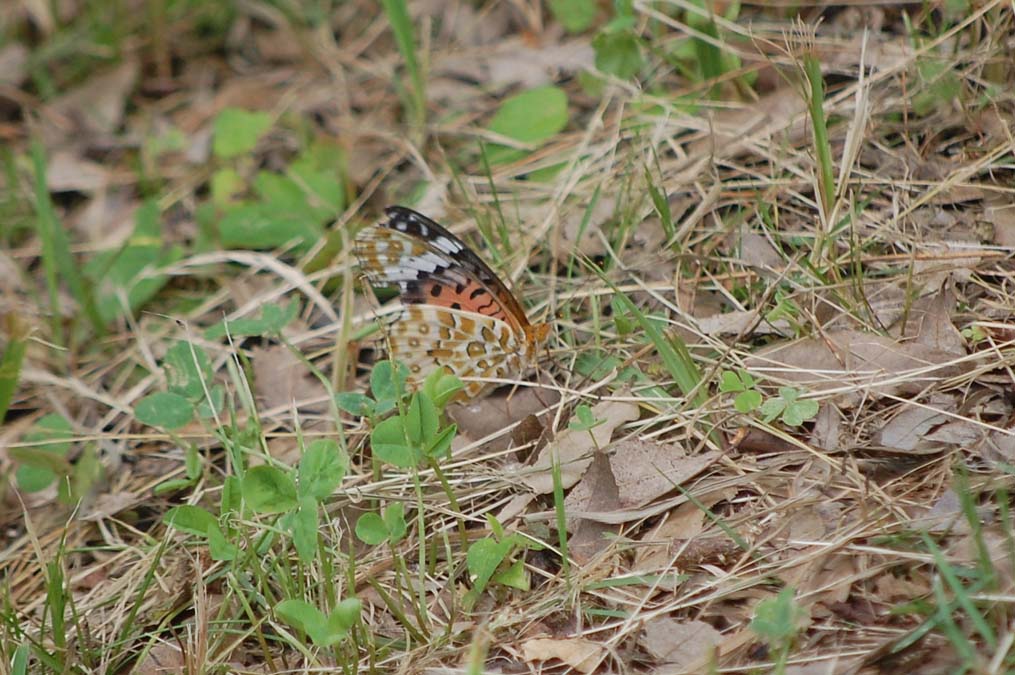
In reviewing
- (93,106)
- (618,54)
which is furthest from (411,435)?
(93,106)

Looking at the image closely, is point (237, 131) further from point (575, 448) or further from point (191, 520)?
point (575, 448)

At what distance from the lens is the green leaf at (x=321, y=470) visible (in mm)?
1969

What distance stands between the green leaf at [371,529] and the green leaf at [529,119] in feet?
5.91

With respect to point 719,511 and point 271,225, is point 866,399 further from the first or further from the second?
point 271,225

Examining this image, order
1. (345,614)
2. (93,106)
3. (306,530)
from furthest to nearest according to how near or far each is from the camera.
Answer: (93,106) → (306,530) → (345,614)

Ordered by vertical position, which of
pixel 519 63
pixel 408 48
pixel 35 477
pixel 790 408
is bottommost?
pixel 35 477

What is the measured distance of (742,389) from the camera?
2.16 meters

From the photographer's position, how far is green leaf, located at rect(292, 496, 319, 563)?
191 cm

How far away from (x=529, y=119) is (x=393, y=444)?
1.82m

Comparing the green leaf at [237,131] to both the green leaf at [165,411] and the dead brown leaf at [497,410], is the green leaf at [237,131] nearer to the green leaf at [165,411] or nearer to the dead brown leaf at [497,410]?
the green leaf at [165,411]

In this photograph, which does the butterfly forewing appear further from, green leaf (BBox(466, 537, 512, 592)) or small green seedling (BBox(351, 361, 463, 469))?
green leaf (BBox(466, 537, 512, 592))

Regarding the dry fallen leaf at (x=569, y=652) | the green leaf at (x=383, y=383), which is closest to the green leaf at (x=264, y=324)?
the green leaf at (x=383, y=383)

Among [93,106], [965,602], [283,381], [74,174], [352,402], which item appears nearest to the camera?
[965,602]

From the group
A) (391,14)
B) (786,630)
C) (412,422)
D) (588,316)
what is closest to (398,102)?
(391,14)
